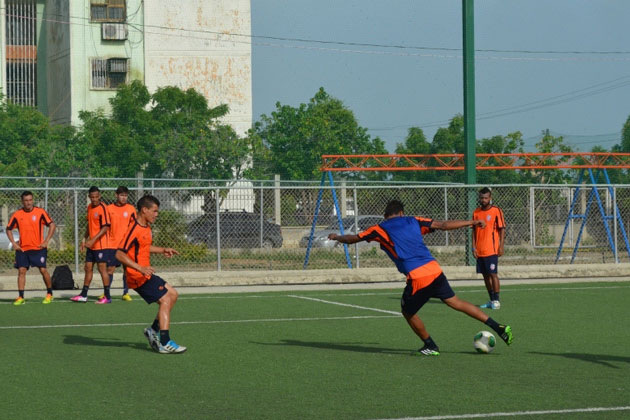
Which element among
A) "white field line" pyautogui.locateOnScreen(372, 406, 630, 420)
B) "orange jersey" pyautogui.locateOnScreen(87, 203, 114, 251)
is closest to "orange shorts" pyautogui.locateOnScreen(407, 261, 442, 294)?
"white field line" pyautogui.locateOnScreen(372, 406, 630, 420)

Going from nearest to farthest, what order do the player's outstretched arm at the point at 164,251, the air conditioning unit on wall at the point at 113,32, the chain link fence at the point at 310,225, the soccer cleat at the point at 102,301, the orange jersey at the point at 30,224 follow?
the player's outstretched arm at the point at 164,251 → the orange jersey at the point at 30,224 → the soccer cleat at the point at 102,301 → the chain link fence at the point at 310,225 → the air conditioning unit on wall at the point at 113,32

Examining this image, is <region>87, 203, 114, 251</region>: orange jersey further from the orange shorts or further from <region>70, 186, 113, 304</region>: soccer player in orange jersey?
the orange shorts

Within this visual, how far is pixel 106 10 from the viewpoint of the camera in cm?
6112

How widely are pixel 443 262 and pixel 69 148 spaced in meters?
28.9

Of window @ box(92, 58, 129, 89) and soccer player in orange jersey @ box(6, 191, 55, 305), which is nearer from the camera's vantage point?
soccer player in orange jersey @ box(6, 191, 55, 305)

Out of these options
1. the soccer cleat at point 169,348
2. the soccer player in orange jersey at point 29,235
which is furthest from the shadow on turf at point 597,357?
the soccer player in orange jersey at point 29,235

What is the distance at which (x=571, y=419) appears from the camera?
7137mm

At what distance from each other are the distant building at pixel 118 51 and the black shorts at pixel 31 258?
44.7 m

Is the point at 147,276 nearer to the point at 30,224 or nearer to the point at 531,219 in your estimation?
the point at 30,224

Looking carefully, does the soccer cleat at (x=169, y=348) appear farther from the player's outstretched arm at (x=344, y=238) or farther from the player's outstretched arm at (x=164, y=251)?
the player's outstretched arm at (x=344, y=238)

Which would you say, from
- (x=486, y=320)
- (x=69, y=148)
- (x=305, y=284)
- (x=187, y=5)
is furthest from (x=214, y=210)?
(x=187, y=5)

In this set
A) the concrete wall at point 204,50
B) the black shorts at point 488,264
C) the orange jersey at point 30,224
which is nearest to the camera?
the black shorts at point 488,264

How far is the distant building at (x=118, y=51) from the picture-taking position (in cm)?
6075

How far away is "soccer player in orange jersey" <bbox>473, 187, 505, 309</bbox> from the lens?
15617 millimetres
